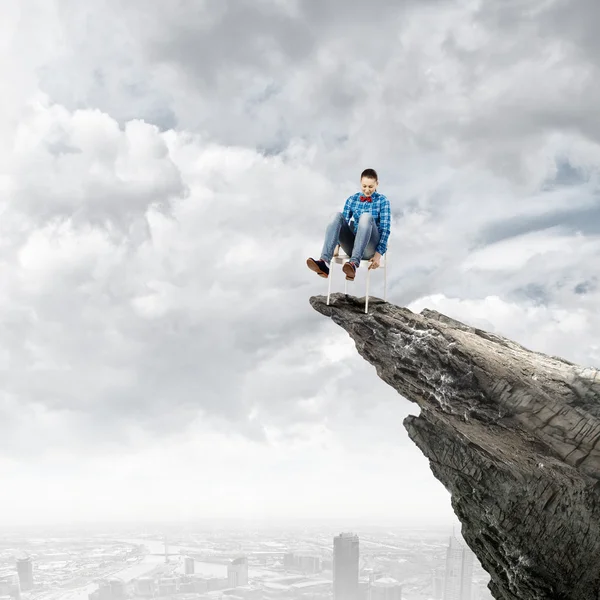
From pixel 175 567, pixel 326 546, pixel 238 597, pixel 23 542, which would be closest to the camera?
pixel 238 597

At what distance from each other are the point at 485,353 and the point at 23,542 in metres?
149

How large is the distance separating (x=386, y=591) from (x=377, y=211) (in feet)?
221

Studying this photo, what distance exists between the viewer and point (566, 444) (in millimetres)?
9781

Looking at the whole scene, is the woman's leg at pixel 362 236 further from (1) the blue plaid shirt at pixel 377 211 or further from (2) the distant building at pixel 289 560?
(2) the distant building at pixel 289 560

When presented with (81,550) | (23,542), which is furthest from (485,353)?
(23,542)

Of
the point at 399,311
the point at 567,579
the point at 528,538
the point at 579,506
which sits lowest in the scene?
the point at 567,579

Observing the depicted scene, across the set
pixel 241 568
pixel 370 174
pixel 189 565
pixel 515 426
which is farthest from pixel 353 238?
pixel 189 565

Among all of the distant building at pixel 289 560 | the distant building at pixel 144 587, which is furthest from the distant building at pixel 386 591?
the distant building at pixel 144 587

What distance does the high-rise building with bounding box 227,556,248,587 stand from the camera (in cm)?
8188

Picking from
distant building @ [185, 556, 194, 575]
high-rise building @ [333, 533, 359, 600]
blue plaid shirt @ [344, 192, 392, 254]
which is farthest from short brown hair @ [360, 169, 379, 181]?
distant building @ [185, 556, 194, 575]

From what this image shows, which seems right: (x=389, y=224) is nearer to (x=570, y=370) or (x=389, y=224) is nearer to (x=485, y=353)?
(x=485, y=353)

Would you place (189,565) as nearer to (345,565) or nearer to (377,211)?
(345,565)

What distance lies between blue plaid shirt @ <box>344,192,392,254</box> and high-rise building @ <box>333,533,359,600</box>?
4274cm

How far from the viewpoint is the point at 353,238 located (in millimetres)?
10211
